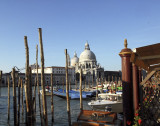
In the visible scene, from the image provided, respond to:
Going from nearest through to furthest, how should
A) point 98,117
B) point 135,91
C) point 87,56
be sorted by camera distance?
point 135,91, point 98,117, point 87,56

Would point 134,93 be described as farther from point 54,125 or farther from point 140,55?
point 54,125

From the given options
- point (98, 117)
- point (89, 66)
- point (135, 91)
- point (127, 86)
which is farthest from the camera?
point (89, 66)

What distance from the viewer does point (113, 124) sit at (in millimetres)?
7781

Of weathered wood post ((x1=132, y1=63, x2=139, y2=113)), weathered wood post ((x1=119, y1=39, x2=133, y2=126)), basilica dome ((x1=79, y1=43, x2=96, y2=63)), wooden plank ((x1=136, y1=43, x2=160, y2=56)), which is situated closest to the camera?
wooden plank ((x1=136, y1=43, x2=160, y2=56))

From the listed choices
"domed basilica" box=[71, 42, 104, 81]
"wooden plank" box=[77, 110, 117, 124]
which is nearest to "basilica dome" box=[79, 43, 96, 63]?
"domed basilica" box=[71, 42, 104, 81]

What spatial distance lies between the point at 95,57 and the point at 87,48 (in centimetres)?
746

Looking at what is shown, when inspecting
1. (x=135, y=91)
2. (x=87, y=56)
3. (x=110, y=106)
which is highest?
(x=87, y=56)

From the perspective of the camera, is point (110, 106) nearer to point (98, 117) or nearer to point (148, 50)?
point (98, 117)

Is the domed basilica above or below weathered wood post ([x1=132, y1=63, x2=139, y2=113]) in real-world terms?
above

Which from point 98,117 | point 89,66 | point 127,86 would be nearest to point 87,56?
point 89,66

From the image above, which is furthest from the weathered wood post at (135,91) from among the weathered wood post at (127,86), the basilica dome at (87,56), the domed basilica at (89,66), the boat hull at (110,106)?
the basilica dome at (87,56)

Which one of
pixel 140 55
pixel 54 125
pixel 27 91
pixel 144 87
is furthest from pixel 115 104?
pixel 140 55

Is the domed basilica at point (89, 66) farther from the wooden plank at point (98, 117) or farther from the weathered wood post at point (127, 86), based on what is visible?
the weathered wood post at point (127, 86)

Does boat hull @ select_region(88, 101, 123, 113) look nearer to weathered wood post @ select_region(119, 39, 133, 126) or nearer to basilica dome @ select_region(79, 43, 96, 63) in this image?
weathered wood post @ select_region(119, 39, 133, 126)
